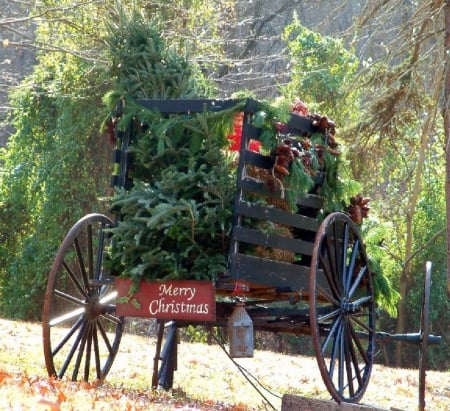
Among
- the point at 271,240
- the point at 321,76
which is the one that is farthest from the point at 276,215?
the point at 321,76

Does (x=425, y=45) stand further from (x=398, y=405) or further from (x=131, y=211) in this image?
(x=131, y=211)

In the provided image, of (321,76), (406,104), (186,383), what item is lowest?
(186,383)

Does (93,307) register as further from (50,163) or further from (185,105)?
(50,163)

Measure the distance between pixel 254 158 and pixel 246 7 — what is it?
66.5ft

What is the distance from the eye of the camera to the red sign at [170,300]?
5.88 m

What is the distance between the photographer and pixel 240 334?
611cm

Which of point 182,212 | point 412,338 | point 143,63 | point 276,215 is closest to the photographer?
point 182,212

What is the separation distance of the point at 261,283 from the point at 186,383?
2897mm

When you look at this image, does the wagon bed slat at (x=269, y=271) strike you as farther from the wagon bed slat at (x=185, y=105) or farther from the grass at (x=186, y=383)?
the wagon bed slat at (x=185, y=105)

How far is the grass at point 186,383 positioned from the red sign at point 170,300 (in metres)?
0.57

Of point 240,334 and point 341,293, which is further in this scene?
point 341,293

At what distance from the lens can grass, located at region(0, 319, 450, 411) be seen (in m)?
5.17

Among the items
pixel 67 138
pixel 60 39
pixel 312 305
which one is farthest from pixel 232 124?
pixel 67 138

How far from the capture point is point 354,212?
23.4 feet
